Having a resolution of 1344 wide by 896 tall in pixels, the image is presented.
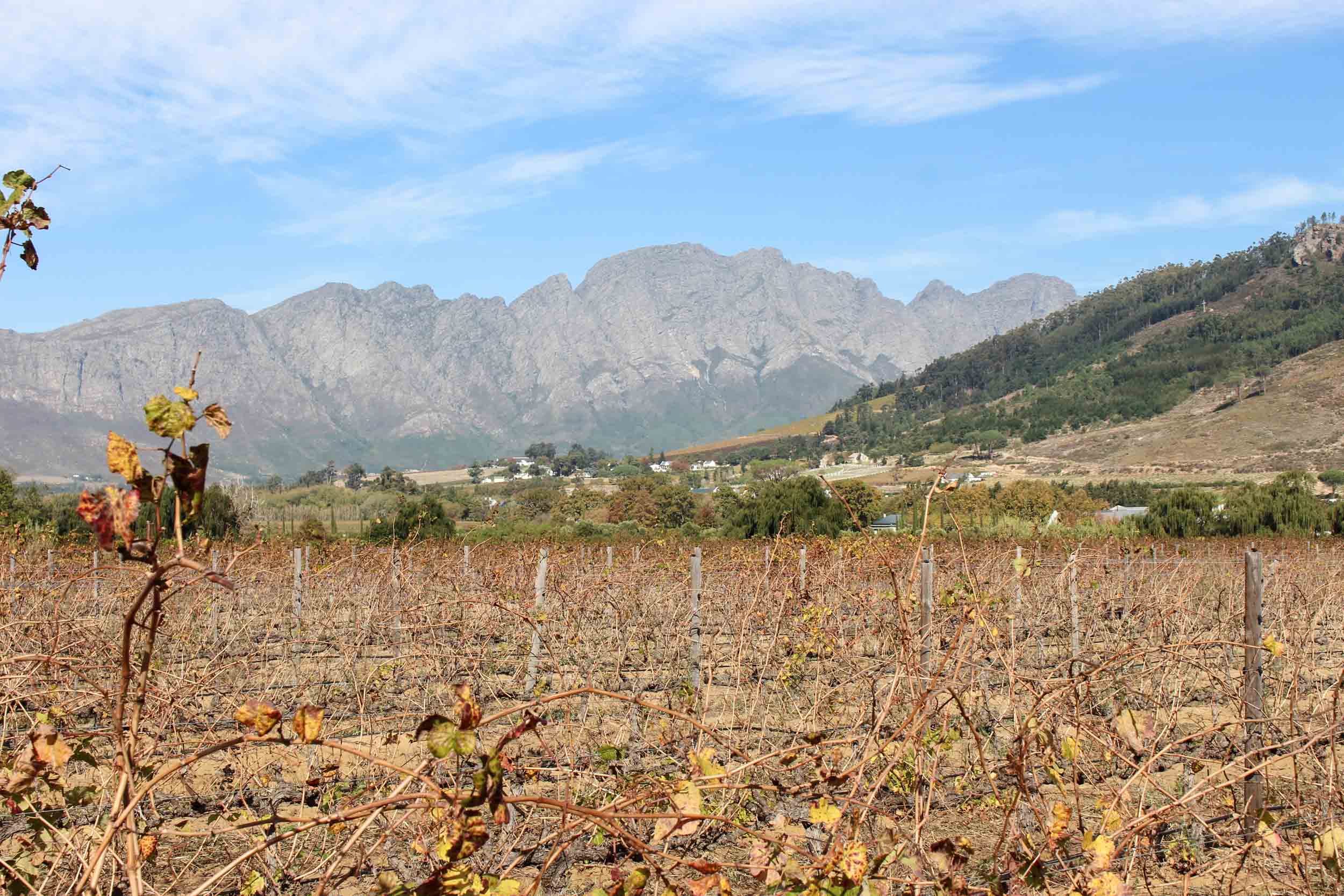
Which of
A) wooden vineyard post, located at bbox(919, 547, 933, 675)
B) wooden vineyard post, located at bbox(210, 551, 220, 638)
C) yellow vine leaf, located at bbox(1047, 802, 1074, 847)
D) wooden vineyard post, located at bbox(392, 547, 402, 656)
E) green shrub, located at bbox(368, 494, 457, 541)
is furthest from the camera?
green shrub, located at bbox(368, 494, 457, 541)

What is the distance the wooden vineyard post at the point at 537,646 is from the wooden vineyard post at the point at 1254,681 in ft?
11.5

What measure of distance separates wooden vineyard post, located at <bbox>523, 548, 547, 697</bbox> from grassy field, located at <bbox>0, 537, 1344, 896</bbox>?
0.09 metres

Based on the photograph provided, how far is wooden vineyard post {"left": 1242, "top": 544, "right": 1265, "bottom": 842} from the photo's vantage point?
443cm

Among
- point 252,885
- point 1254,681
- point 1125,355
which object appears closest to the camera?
point 252,885

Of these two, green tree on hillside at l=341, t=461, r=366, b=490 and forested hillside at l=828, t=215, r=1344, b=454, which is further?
forested hillside at l=828, t=215, r=1344, b=454

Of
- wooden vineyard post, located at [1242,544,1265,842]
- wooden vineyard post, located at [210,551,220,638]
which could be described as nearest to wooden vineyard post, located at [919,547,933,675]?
wooden vineyard post, located at [1242,544,1265,842]

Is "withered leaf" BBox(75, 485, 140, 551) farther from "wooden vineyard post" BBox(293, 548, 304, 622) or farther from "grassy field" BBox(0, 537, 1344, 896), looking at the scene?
"wooden vineyard post" BBox(293, 548, 304, 622)

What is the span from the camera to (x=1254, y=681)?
4.61 meters

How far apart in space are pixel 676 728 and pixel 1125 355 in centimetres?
9169

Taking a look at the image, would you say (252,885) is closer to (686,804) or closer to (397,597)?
(686,804)

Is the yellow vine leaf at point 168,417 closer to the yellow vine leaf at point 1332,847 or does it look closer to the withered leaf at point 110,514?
the withered leaf at point 110,514

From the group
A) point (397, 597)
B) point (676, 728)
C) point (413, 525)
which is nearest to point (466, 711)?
point (676, 728)

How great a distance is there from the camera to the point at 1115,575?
12719 mm

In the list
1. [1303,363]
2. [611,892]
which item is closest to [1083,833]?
[611,892]
